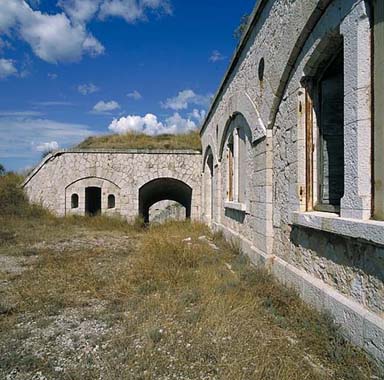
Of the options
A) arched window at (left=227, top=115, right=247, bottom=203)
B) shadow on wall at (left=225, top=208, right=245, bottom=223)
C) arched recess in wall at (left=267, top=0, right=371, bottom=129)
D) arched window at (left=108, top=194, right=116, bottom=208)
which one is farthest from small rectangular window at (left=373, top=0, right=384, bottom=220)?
arched window at (left=108, top=194, right=116, bottom=208)

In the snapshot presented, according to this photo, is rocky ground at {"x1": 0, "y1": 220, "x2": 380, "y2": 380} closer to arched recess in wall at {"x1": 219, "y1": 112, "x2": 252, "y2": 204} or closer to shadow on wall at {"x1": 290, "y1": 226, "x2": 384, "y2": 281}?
shadow on wall at {"x1": 290, "y1": 226, "x2": 384, "y2": 281}

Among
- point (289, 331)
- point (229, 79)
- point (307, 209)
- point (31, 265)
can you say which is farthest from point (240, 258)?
point (229, 79)

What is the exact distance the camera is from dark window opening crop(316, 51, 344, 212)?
14.0ft

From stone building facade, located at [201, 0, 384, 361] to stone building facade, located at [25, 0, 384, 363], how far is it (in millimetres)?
13

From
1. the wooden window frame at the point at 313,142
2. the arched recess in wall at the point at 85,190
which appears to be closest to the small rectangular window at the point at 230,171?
the wooden window frame at the point at 313,142

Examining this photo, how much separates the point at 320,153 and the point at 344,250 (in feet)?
4.80

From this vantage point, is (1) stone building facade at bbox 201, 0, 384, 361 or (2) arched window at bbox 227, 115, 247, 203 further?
(2) arched window at bbox 227, 115, 247, 203

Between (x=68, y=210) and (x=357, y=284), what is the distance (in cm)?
1504

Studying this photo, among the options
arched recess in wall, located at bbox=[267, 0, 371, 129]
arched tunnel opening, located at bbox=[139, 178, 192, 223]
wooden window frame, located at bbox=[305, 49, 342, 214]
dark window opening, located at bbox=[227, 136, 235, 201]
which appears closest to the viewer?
arched recess in wall, located at bbox=[267, 0, 371, 129]

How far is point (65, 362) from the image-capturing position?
3240mm

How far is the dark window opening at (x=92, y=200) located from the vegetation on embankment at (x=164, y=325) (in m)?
9.57

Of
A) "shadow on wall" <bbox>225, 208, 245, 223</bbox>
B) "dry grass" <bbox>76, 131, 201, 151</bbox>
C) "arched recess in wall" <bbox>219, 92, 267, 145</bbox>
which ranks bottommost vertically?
"shadow on wall" <bbox>225, 208, 245, 223</bbox>

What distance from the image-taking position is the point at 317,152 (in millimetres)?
4602

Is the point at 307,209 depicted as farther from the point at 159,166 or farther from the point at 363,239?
the point at 159,166
